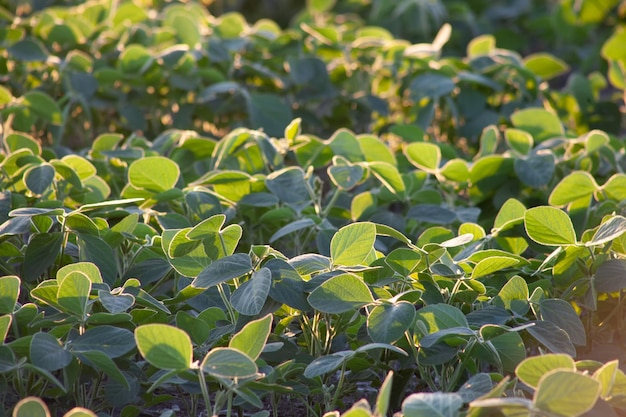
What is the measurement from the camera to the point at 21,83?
207 cm

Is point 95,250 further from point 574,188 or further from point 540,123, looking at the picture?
point 540,123

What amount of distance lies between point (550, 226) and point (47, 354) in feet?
2.14

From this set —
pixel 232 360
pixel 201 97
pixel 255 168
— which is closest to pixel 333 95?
pixel 201 97

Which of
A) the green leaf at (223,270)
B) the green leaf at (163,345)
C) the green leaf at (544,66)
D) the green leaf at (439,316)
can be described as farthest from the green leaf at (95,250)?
the green leaf at (544,66)

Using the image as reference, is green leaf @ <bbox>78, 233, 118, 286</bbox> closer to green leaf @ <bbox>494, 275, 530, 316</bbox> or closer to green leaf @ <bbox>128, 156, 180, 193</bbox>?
green leaf @ <bbox>128, 156, 180, 193</bbox>

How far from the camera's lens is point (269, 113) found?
1.96 m

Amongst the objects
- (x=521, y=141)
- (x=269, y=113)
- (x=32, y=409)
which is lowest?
(x=269, y=113)

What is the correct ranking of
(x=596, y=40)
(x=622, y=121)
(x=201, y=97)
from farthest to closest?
1. (x=596, y=40)
2. (x=622, y=121)
3. (x=201, y=97)

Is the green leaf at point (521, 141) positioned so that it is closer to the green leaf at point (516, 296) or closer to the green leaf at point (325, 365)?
the green leaf at point (516, 296)

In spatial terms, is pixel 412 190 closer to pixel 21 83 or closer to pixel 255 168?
pixel 255 168

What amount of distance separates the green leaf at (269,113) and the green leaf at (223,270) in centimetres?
96

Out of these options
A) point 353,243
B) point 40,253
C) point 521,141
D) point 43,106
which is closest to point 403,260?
point 353,243

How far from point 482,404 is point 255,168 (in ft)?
3.03

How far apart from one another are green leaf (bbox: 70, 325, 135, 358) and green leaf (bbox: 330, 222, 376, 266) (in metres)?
0.27
